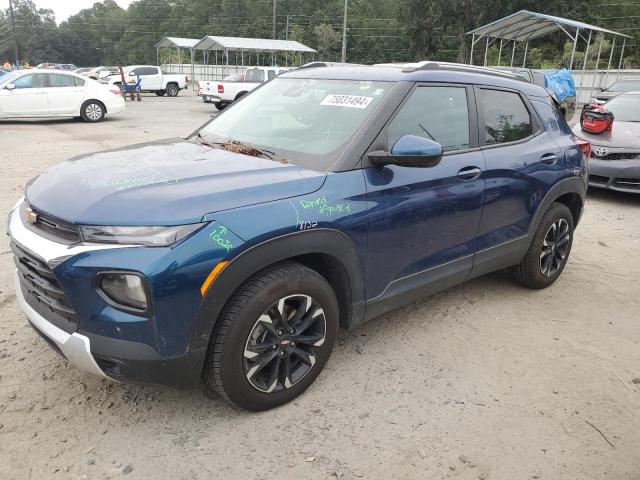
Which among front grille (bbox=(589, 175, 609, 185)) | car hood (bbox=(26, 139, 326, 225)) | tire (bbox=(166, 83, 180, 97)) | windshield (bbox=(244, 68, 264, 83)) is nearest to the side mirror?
car hood (bbox=(26, 139, 326, 225))

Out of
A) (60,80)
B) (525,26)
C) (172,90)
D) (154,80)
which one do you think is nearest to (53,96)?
(60,80)

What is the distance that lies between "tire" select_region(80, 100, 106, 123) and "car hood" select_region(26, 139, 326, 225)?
13.5 meters

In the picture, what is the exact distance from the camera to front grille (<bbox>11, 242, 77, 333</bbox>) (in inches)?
92.7

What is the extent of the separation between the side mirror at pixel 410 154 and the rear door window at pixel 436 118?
0.63 ft

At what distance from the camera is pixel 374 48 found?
2840 inches

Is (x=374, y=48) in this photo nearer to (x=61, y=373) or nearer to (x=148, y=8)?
(x=148, y=8)

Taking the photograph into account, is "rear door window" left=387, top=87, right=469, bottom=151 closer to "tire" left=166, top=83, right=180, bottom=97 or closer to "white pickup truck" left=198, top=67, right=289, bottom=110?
"white pickup truck" left=198, top=67, right=289, bottom=110

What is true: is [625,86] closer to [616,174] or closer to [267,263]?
[616,174]

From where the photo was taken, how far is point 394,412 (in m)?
2.84

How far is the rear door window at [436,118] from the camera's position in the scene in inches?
125

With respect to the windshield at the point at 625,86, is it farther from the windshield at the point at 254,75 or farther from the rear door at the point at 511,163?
the rear door at the point at 511,163

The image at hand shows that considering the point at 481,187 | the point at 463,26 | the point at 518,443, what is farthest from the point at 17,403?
the point at 463,26

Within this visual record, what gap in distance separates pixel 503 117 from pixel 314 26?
75912mm

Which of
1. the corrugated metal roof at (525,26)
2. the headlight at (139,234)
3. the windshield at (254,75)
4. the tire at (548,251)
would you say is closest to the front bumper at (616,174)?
the tire at (548,251)
